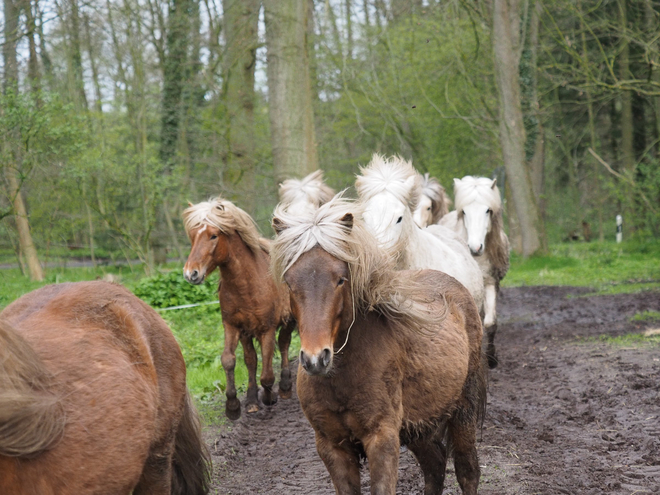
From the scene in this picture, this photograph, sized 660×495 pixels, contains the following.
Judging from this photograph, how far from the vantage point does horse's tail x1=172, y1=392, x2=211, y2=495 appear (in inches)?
152

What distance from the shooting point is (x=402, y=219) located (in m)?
6.29

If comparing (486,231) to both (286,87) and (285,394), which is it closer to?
(285,394)

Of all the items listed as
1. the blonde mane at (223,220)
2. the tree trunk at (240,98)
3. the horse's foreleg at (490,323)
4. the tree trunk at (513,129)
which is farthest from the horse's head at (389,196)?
the tree trunk at (513,129)

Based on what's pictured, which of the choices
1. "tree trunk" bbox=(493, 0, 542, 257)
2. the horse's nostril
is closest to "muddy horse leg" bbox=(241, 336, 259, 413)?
the horse's nostril

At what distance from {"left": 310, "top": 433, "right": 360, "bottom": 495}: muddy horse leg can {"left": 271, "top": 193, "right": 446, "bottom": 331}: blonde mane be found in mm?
667

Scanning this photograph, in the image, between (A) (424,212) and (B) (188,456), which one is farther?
(A) (424,212)

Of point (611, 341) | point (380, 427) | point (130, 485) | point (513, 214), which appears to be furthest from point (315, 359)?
point (513, 214)

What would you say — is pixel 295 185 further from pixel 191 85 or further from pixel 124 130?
pixel 124 130

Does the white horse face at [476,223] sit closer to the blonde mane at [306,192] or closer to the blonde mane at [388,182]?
the blonde mane at [306,192]

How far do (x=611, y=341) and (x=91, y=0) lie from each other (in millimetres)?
13525

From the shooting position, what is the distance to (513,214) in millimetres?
21281

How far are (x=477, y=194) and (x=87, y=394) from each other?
6677 mm

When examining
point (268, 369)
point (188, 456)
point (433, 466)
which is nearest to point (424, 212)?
point (268, 369)

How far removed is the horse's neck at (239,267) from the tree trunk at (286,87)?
146 inches
